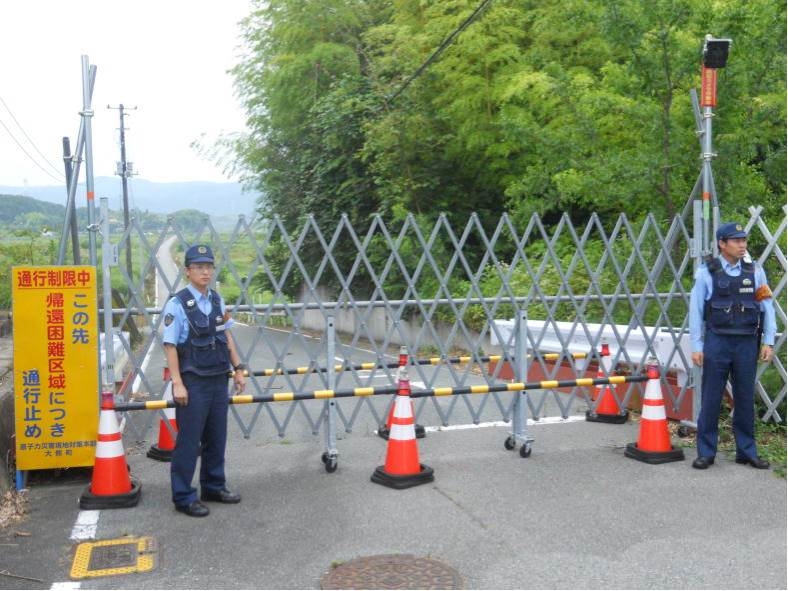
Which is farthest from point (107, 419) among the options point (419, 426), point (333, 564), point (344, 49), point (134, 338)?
point (344, 49)

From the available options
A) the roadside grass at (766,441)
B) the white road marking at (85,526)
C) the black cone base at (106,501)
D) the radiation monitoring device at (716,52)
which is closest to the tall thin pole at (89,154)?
the black cone base at (106,501)

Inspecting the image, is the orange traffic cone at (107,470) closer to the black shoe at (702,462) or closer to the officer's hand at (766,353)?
the black shoe at (702,462)

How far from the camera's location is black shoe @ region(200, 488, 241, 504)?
522cm

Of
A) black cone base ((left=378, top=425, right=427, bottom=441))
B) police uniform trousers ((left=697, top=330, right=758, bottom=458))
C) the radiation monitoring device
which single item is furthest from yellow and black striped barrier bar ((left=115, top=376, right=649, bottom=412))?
the radiation monitoring device

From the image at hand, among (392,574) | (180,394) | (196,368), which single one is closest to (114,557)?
(180,394)

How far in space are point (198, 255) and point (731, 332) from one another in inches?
146

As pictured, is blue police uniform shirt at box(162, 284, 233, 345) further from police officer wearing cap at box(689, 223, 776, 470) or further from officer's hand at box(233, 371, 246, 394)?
police officer wearing cap at box(689, 223, 776, 470)

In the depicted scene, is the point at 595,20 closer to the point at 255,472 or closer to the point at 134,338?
the point at 255,472

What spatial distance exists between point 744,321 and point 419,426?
2.89 meters

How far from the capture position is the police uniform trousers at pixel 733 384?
578cm

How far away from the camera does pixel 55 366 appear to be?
5.48 metres

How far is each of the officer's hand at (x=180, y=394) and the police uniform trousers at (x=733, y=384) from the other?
11.9 feet

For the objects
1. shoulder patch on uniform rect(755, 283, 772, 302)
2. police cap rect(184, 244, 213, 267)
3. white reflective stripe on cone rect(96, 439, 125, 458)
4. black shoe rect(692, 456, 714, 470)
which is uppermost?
police cap rect(184, 244, 213, 267)

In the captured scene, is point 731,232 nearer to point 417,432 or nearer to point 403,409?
point 403,409
